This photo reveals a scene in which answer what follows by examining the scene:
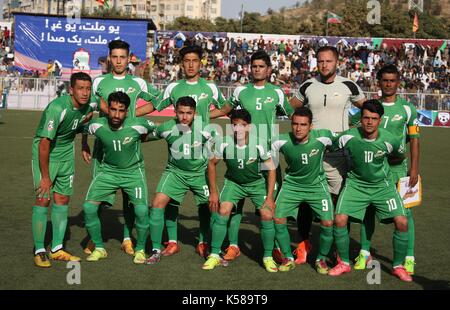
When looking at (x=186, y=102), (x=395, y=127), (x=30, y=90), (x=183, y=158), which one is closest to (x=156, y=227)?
(x=183, y=158)

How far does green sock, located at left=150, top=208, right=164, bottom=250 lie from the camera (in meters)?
6.75

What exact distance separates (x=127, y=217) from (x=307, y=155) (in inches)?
92.5

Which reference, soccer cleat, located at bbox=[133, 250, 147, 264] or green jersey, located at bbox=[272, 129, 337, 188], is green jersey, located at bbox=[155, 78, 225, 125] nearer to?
green jersey, located at bbox=[272, 129, 337, 188]

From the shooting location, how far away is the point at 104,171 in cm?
688

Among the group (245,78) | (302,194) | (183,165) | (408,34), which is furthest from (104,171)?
(408,34)

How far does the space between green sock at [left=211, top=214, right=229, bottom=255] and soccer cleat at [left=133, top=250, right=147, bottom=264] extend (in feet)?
2.46

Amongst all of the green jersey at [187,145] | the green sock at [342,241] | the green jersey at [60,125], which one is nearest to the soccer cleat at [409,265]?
the green sock at [342,241]

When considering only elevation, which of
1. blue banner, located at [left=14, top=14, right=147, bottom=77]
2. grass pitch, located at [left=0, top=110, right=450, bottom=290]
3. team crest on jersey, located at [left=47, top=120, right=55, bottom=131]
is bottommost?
grass pitch, located at [left=0, top=110, right=450, bottom=290]

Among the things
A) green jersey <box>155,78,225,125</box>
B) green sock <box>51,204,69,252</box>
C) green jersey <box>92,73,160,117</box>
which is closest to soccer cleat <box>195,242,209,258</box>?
green jersey <box>155,78,225,125</box>

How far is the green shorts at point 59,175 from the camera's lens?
21.4 ft

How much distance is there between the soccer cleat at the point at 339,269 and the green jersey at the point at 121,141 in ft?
8.08

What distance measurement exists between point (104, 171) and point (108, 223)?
1.87 m

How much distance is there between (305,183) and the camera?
21.8 ft
